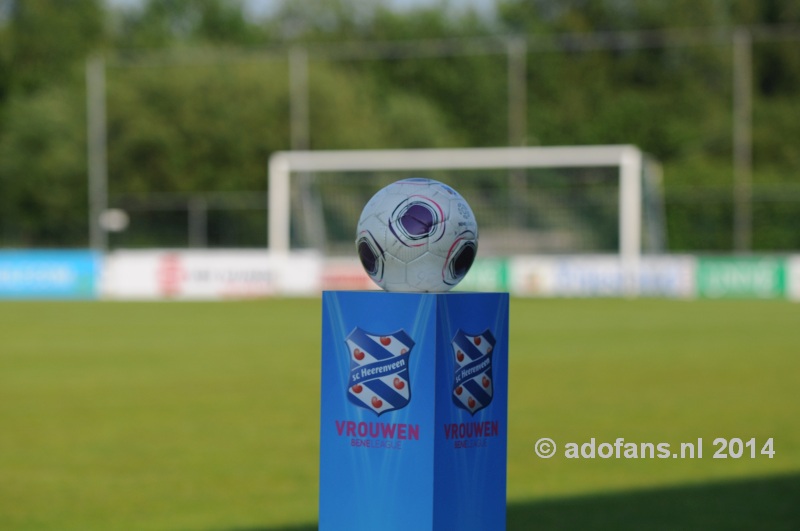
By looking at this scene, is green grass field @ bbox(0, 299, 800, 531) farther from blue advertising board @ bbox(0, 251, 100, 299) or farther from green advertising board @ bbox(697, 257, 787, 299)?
green advertising board @ bbox(697, 257, 787, 299)

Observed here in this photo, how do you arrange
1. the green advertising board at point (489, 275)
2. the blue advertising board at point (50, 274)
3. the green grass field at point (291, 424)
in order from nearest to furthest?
1. the green grass field at point (291, 424)
2. the green advertising board at point (489, 275)
3. the blue advertising board at point (50, 274)

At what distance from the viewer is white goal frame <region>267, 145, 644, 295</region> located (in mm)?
37656

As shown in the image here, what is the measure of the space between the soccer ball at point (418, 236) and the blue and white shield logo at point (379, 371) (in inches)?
11.4

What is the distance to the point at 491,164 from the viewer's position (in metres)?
38.7

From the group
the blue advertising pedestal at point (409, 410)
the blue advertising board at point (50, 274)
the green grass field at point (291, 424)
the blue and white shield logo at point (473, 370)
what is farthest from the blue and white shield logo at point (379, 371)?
the blue advertising board at point (50, 274)

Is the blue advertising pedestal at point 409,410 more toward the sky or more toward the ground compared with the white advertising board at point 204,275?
more toward the ground

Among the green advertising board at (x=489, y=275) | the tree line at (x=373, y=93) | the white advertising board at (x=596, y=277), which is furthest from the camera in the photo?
the tree line at (x=373, y=93)

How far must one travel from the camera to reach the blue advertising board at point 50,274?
37.6 m

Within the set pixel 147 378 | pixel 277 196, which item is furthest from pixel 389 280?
pixel 277 196

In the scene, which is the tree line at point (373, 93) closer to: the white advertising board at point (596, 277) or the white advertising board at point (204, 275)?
the white advertising board at point (596, 277)

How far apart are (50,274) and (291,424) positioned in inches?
1052

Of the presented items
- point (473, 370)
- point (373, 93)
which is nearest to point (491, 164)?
point (373, 93)

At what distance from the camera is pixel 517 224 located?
137 ft

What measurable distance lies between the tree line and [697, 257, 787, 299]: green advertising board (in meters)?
5.10
